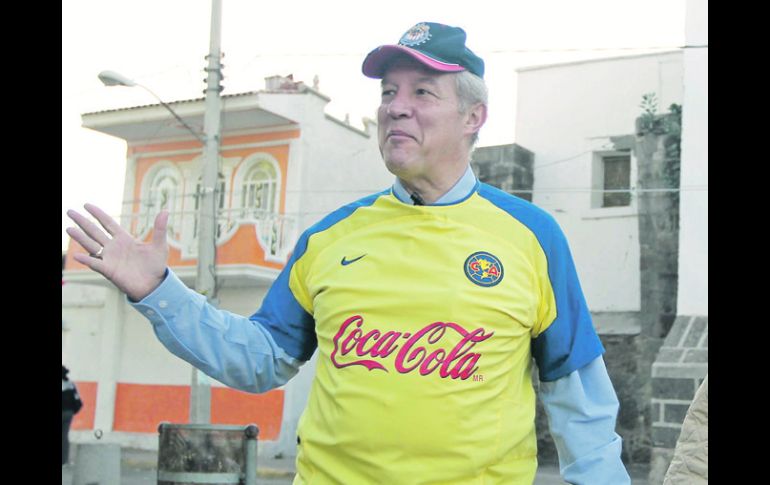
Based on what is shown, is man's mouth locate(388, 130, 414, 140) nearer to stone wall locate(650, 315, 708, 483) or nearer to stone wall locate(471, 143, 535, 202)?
stone wall locate(650, 315, 708, 483)

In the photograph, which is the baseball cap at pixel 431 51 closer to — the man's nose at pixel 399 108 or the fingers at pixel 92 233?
the man's nose at pixel 399 108

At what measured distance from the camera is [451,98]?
272 cm

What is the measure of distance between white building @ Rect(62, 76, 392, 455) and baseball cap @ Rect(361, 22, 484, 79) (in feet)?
56.0

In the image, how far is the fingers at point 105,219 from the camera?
2455 millimetres

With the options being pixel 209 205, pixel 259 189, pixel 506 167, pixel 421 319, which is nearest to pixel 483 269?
pixel 421 319

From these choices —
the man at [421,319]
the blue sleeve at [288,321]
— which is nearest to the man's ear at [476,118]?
the man at [421,319]

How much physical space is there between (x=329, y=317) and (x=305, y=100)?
18.0m

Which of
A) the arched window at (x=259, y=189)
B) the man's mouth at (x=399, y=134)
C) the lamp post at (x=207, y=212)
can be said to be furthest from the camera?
the arched window at (x=259, y=189)

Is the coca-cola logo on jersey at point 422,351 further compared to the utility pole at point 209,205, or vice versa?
the utility pole at point 209,205

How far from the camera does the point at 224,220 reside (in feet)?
68.6

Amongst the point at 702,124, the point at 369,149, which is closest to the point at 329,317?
the point at 702,124

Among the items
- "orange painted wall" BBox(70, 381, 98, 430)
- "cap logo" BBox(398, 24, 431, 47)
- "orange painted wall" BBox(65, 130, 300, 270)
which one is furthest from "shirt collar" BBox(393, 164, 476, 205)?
"orange painted wall" BBox(70, 381, 98, 430)

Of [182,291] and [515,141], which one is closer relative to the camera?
[182,291]
